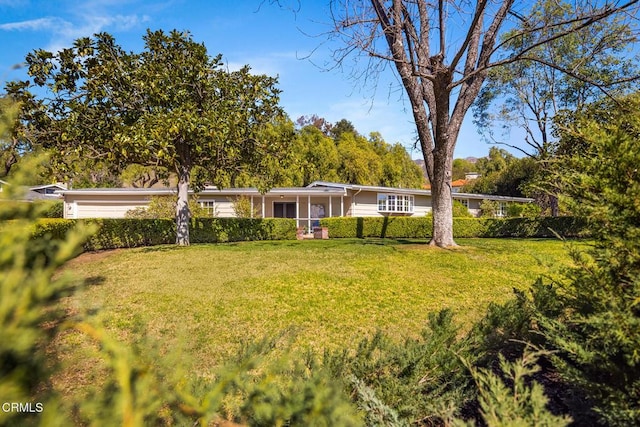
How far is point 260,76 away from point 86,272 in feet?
26.4

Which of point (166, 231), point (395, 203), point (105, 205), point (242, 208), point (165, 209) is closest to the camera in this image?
point (166, 231)

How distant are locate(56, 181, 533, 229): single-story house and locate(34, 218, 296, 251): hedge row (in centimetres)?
361

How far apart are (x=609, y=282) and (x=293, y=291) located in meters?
5.75

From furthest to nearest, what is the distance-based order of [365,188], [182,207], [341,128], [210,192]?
1. [341,128]
2. [365,188]
3. [210,192]
4. [182,207]

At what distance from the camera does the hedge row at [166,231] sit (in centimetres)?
1242

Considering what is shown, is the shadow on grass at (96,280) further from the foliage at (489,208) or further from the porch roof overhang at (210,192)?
the foliage at (489,208)

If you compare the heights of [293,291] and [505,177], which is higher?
[505,177]

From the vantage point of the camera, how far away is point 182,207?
1321 cm

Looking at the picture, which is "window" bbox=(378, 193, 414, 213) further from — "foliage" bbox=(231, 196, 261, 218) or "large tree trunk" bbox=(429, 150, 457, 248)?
"large tree trunk" bbox=(429, 150, 457, 248)

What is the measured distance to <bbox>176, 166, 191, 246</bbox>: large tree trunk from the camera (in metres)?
12.9

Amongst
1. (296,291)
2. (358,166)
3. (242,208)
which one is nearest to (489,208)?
(358,166)

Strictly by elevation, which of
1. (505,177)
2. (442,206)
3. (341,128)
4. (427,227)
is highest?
(341,128)

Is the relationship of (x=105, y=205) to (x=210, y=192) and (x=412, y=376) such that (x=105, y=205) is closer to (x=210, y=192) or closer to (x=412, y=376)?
(x=210, y=192)

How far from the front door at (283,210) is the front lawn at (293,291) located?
13609mm
